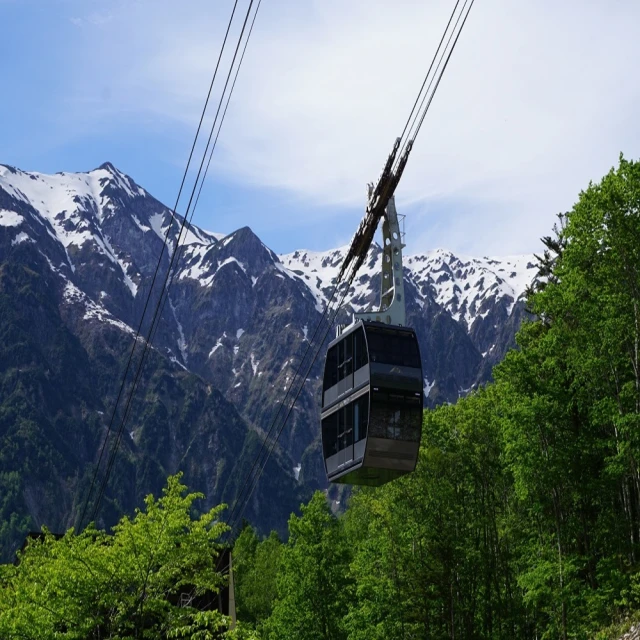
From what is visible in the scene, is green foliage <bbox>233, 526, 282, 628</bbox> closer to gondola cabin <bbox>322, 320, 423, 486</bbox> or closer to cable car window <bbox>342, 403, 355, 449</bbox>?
cable car window <bbox>342, 403, 355, 449</bbox>

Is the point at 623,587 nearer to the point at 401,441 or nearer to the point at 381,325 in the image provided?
the point at 401,441

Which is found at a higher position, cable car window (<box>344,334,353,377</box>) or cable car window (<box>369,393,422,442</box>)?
cable car window (<box>344,334,353,377</box>)

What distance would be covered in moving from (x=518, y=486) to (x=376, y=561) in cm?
1437

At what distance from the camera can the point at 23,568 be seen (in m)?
39.7

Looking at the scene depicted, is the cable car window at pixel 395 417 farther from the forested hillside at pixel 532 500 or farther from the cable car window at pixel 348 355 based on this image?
the forested hillside at pixel 532 500

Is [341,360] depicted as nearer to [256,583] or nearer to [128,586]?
[128,586]

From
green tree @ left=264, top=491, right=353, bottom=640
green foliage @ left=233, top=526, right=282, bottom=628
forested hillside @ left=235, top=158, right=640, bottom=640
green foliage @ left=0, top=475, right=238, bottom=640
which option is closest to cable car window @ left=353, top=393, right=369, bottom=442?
Result: green foliage @ left=0, top=475, right=238, bottom=640

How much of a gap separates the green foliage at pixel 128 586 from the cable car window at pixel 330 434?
22.7 ft

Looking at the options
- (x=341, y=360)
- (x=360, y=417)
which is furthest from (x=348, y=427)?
(x=341, y=360)

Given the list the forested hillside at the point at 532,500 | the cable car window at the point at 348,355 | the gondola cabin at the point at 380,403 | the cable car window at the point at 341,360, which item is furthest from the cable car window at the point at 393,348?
the forested hillside at the point at 532,500

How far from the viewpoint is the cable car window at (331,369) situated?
1543 inches

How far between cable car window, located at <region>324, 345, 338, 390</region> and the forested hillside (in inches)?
367

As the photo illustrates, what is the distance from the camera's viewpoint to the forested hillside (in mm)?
41250

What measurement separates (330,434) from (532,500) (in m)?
12.8
